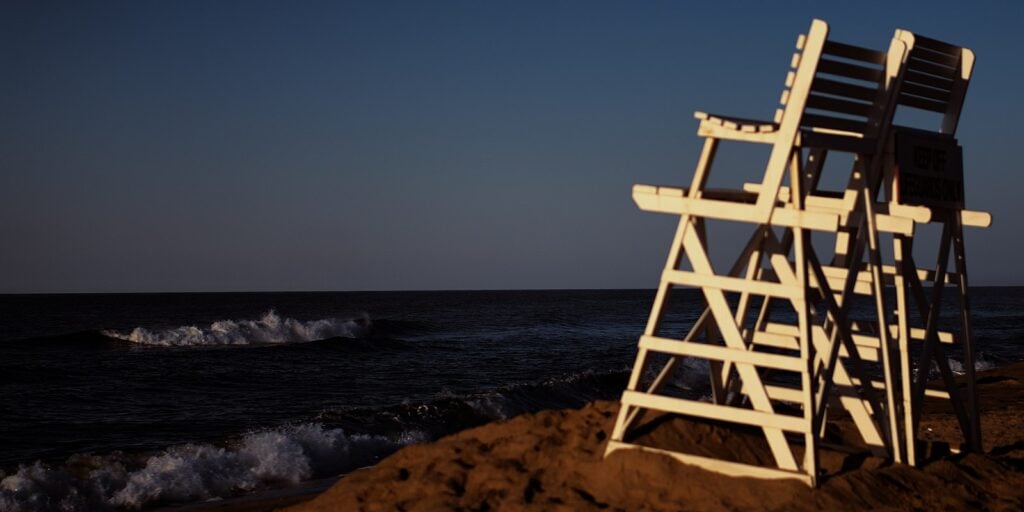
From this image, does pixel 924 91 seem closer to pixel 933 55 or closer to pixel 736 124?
pixel 933 55

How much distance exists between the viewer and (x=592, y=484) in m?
7.34

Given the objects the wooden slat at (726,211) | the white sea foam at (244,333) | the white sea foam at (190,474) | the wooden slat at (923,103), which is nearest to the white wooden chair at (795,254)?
the wooden slat at (726,211)

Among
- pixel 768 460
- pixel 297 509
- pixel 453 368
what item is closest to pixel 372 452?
pixel 297 509

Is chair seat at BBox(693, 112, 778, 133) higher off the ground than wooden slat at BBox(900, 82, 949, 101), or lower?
lower

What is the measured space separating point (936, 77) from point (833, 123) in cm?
155

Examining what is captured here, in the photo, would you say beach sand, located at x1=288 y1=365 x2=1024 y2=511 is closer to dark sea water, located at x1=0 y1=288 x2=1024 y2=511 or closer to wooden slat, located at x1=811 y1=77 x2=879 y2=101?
wooden slat, located at x1=811 y1=77 x2=879 y2=101

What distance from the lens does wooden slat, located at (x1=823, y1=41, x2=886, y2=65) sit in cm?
753

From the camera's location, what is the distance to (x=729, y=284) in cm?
721

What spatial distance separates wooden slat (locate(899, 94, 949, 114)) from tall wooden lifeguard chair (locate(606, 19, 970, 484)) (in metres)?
0.51

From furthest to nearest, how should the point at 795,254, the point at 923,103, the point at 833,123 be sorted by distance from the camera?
the point at 923,103 < the point at 833,123 < the point at 795,254

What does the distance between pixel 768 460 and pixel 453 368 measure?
25.5 meters

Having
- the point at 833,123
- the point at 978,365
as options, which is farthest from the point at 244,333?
the point at 833,123

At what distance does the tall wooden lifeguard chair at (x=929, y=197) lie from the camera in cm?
827

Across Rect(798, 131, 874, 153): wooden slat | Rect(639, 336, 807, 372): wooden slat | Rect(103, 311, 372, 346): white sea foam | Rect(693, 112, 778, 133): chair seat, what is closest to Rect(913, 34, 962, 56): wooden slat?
Rect(798, 131, 874, 153): wooden slat
